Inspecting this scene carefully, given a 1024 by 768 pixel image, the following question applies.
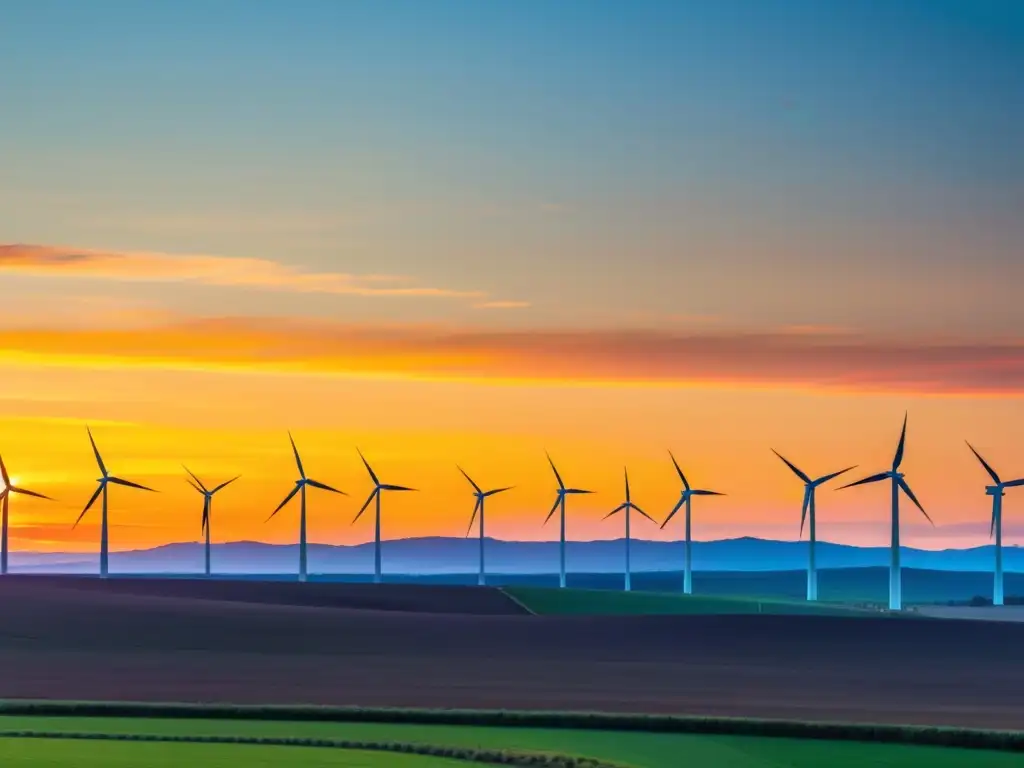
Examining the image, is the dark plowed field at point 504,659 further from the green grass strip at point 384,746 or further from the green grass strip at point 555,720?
the green grass strip at point 384,746

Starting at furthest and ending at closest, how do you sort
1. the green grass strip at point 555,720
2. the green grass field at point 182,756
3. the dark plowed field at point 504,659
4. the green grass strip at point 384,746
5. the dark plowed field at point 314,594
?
the dark plowed field at point 314,594 < the dark plowed field at point 504,659 < the green grass strip at point 555,720 < the green grass strip at point 384,746 < the green grass field at point 182,756

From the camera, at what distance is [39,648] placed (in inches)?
3270

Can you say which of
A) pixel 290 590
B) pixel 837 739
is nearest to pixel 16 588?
pixel 290 590

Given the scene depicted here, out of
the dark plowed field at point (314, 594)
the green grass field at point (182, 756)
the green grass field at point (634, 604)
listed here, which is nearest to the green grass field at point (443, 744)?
the green grass field at point (182, 756)

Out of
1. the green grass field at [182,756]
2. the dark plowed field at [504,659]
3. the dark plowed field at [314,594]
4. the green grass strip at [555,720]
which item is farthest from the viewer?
the dark plowed field at [314,594]

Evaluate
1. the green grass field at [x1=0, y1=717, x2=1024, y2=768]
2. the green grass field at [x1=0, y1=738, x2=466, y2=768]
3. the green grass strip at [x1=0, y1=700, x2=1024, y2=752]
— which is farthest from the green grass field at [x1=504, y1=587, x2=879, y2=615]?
the green grass field at [x1=0, y1=738, x2=466, y2=768]

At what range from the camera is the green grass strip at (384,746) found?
36812mm

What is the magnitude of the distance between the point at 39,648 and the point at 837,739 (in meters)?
47.6

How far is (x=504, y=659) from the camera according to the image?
8106 centimetres

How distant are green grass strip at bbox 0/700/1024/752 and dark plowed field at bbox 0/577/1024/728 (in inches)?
198

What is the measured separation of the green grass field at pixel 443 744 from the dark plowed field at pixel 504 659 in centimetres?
773

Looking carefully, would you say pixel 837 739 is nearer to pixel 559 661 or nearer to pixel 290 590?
pixel 559 661

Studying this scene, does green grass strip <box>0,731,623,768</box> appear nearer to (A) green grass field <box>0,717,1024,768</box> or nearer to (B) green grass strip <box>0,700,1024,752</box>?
(A) green grass field <box>0,717,1024,768</box>

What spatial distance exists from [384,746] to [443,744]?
170 cm
